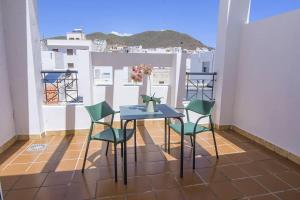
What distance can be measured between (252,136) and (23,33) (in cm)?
380

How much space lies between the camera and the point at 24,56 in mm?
2793

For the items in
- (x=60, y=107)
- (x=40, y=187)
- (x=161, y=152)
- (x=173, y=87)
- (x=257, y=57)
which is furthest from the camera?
(x=173, y=87)

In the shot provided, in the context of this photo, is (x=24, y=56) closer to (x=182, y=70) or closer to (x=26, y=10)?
(x=26, y=10)

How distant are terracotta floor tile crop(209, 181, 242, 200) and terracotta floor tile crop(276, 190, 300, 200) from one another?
0.36m

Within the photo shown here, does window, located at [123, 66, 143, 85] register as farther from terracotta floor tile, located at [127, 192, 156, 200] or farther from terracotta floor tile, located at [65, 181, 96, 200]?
terracotta floor tile, located at [127, 192, 156, 200]

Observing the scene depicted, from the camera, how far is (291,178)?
201 centimetres

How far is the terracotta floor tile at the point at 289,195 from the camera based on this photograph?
1706 millimetres

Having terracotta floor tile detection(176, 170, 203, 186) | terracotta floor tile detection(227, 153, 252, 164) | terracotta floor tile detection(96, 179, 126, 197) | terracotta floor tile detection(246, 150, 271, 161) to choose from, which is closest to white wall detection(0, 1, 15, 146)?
terracotta floor tile detection(96, 179, 126, 197)

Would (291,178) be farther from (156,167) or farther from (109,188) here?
(109,188)

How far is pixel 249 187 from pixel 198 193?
53cm

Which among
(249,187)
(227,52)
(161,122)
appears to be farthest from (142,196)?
(227,52)

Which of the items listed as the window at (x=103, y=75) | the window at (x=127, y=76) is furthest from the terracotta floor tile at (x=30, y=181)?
the window at (x=127, y=76)

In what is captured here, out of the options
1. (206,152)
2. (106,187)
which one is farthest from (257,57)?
(106,187)

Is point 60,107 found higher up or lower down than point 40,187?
higher up
